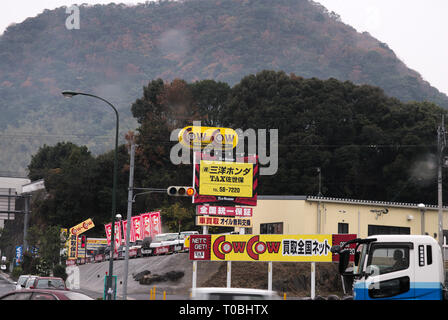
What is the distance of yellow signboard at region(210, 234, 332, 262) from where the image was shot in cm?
4003

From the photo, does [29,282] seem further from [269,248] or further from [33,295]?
[33,295]

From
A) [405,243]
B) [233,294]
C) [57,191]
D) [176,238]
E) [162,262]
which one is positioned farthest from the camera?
[57,191]

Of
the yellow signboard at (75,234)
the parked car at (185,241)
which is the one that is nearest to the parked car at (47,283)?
the parked car at (185,241)

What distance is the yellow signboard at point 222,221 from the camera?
48.5 metres

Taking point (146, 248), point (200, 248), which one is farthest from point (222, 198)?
point (146, 248)

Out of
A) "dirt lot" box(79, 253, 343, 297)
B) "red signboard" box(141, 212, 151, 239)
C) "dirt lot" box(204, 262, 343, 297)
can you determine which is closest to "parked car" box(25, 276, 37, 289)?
"dirt lot" box(79, 253, 343, 297)

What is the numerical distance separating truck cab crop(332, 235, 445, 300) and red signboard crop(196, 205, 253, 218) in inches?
1184

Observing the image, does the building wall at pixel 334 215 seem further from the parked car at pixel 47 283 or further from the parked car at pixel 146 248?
the parked car at pixel 47 283

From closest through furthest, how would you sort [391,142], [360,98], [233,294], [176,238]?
[233,294] < [176,238] < [391,142] < [360,98]

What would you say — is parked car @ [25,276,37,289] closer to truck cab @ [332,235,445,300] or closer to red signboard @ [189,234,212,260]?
red signboard @ [189,234,212,260]
